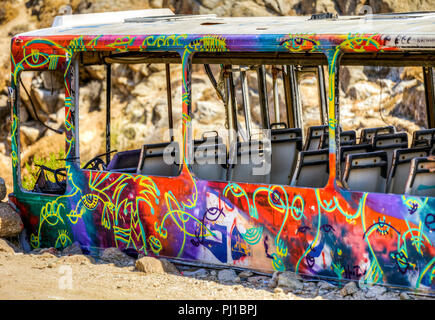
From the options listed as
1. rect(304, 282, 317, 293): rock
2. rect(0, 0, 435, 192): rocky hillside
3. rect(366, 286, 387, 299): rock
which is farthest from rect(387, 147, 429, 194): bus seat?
rect(0, 0, 435, 192): rocky hillside

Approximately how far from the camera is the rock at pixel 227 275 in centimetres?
794

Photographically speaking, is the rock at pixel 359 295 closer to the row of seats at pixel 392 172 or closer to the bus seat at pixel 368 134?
the row of seats at pixel 392 172

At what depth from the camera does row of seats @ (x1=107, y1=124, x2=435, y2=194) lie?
7711 millimetres

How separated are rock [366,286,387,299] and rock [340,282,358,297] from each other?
0.13m

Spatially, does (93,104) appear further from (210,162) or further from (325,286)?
(325,286)

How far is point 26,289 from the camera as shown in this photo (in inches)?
285

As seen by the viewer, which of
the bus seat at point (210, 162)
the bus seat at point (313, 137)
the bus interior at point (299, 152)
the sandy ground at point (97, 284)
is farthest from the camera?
the bus seat at point (313, 137)

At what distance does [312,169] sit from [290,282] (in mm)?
1191

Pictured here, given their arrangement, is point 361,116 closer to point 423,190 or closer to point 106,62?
point 106,62

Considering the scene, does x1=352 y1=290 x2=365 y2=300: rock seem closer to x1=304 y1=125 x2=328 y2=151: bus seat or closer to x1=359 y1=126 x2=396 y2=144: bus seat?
x1=304 y1=125 x2=328 y2=151: bus seat

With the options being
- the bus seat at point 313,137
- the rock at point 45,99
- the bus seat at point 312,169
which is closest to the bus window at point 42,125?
the rock at point 45,99

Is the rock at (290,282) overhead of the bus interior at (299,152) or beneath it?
beneath

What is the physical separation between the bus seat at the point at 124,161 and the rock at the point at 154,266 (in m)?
1.47

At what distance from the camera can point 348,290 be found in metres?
7.23
